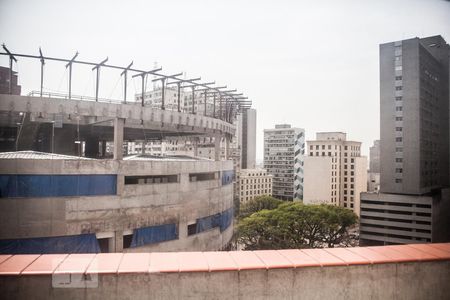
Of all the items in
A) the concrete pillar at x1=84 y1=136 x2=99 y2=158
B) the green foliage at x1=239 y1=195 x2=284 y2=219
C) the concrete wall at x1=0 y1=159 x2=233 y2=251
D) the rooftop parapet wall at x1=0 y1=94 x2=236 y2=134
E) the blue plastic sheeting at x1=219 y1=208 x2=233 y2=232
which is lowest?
the green foliage at x1=239 y1=195 x2=284 y2=219

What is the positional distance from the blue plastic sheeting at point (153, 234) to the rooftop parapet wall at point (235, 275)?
44.7 feet

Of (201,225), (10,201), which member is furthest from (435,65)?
(10,201)

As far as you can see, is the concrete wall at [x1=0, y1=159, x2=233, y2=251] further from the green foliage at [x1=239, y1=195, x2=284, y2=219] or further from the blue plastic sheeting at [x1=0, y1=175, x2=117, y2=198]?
the green foliage at [x1=239, y1=195, x2=284, y2=219]

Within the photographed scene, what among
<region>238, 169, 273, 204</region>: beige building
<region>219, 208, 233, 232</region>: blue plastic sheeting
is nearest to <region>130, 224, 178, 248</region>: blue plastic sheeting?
<region>219, 208, 233, 232</region>: blue plastic sheeting

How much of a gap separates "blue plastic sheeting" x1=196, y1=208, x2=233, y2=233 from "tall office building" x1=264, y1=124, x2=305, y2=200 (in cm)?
7669

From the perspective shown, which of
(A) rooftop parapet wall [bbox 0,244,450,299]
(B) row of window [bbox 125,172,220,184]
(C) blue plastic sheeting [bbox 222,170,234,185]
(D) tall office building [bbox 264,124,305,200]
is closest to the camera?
(A) rooftop parapet wall [bbox 0,244,450,299]

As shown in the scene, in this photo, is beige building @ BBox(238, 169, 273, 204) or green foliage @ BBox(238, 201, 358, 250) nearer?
green foliage @ BBox(238, 201, 358, 250)

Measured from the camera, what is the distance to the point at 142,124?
79.6 ft

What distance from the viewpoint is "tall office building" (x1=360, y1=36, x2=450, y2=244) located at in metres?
49.2

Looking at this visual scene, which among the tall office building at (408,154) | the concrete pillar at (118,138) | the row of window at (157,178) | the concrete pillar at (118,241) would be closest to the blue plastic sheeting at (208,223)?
the row of window at (157,178)

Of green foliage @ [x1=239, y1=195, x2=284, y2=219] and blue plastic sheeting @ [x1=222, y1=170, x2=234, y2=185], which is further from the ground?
blue plastic sheeting @ [x1=222, y1=170, x2=234, y2=185]

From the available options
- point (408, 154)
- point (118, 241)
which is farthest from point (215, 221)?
point (408, 154)

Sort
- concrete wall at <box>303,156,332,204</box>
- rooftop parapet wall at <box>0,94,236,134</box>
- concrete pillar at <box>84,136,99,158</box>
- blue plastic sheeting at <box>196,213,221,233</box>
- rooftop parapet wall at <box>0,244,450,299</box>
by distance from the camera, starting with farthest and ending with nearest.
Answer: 1. concrete wall at <box>303,156,332,204</box>
2. concrete pillar at <box>84,136,99,158</box>
3. blue plastic sheeting at <box>196,213,221,233</box>
4. rooftop parapet wall at <box>0,94,236,134</box>
5. rooftop parapet wall at <box>0,244,450,299</box>

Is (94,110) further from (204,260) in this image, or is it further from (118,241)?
(204,260)
